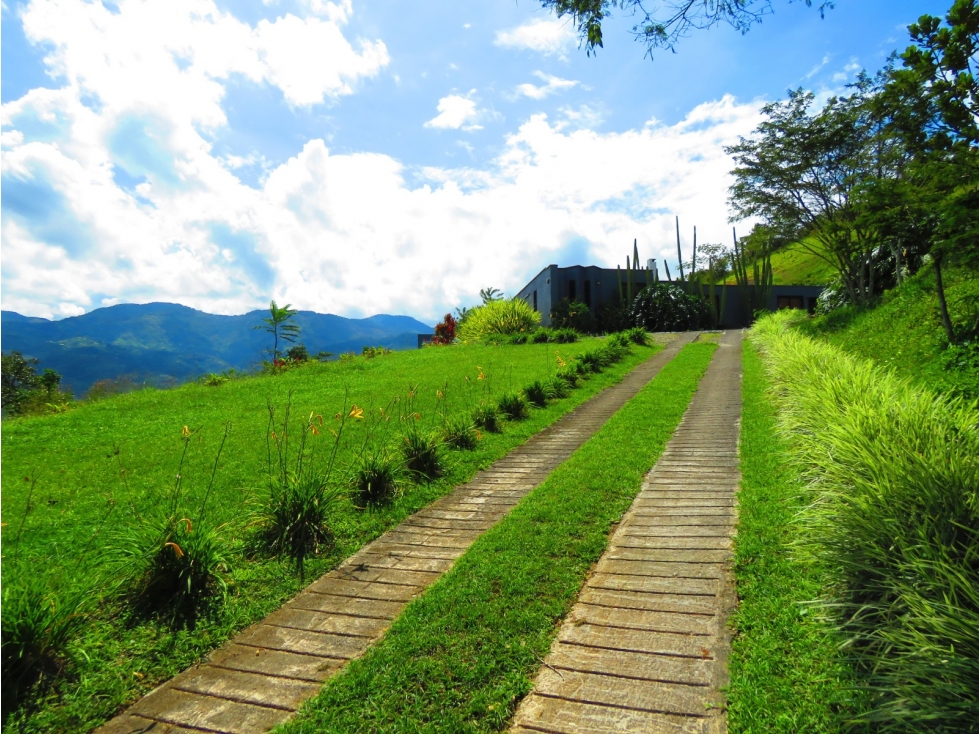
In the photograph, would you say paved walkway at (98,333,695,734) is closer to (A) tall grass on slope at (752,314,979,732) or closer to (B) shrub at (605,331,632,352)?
(A) tall grass on slope at (752,314,979,732)

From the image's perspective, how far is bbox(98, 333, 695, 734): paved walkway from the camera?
256 cm

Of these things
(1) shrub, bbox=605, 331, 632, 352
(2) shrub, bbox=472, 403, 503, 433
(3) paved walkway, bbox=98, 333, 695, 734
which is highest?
(1) shrub, bbox=605, 331, 632, 352

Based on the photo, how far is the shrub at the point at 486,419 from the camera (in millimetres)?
8117

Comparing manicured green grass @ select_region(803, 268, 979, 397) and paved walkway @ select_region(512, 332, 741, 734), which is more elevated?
manicured green grass @ select_region(803, 268, 979, 397)

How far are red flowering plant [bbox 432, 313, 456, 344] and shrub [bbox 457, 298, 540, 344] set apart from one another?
161 centimetres

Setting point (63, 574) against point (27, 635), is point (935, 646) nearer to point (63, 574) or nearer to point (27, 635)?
point (27, 635)

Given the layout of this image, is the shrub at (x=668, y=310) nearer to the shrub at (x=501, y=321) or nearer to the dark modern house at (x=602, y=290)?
the dark modern house at (x=602, y=290)

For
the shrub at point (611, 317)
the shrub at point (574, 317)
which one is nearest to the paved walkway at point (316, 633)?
the shrub at point (611, 317)

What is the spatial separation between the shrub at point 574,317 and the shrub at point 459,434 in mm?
24988

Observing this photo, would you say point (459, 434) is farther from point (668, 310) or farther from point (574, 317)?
point (574, 317)

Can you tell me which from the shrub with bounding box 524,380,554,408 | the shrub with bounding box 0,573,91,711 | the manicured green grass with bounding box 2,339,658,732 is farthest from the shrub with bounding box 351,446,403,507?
the shrub with bounding box 524,380,554,408

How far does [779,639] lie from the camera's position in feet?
9.07

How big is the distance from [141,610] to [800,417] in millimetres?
5905

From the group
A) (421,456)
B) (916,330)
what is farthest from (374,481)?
(916,330)
